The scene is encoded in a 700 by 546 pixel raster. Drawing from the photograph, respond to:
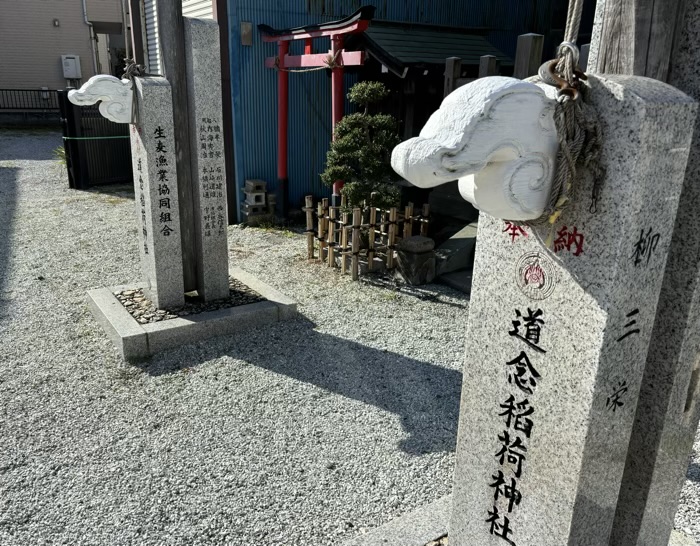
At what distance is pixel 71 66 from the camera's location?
22859 millimetres

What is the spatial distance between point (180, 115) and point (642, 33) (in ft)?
15.5

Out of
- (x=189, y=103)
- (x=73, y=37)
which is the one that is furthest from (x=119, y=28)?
(x=189, y=103)

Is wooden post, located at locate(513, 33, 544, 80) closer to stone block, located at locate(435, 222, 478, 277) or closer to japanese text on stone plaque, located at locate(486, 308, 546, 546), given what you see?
stone block, located at locate(435, 222, 478, 277)

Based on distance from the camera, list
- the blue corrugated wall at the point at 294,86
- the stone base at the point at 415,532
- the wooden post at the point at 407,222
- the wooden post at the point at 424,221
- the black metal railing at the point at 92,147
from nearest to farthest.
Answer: the stone base at the point at 415,532, the wooden post at the point at 407,222, the wooden post at the point at 424,221, the blue corrugated wall at the point at 294,86, the black metal railing at the point at 92,147

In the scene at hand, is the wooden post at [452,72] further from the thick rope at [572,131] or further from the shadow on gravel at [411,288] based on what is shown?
the thick rope at [572,131]

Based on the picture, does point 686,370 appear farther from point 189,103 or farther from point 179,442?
point 189,103

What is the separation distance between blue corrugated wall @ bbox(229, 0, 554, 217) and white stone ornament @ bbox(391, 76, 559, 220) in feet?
29.3

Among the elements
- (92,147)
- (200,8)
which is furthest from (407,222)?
(92,147)

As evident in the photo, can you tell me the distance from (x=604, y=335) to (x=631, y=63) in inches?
40.8

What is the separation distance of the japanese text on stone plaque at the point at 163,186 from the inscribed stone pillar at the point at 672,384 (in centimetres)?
467

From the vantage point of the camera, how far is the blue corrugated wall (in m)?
9.86

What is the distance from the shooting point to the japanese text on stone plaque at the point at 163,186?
A: 5.50 meters

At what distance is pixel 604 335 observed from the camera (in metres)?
1.88

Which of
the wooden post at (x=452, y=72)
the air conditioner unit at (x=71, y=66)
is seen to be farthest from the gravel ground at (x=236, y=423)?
the air conditioner unit at (x=71, y=66)
